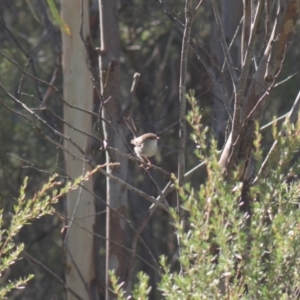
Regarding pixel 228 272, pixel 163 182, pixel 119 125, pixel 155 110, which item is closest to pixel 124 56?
pixel 155 110

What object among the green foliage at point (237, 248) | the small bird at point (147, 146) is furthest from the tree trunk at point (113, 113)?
the green foliage at point (237, 248)

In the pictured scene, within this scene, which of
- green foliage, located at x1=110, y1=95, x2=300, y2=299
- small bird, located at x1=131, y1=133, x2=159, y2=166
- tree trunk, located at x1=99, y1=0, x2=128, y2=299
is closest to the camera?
green foliage, located at x1=110, y1=95, x2=300, y2=299

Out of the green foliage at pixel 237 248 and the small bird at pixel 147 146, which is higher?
the green foliage at pixel 237 248

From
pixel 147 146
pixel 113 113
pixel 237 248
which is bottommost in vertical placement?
pixel 147 146

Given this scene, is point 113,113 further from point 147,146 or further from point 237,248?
point 237,248

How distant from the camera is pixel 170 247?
31.4 feet

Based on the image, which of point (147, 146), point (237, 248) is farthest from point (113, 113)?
point (237, 248)

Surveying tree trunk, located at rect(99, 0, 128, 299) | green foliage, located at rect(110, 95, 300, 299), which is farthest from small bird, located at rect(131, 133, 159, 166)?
green foliage, located at rect(110, 95, 300, 299)

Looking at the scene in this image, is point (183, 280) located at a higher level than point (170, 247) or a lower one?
higher

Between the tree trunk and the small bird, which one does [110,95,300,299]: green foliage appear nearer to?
the tree trunk

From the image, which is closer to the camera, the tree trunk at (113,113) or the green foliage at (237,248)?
the green foliage at (237,248)

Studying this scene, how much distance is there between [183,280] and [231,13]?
381 cm

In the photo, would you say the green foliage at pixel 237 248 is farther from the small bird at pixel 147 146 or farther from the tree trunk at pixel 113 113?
the small bird at pixel 147 146

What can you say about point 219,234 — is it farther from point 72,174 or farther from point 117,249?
point 72,174
